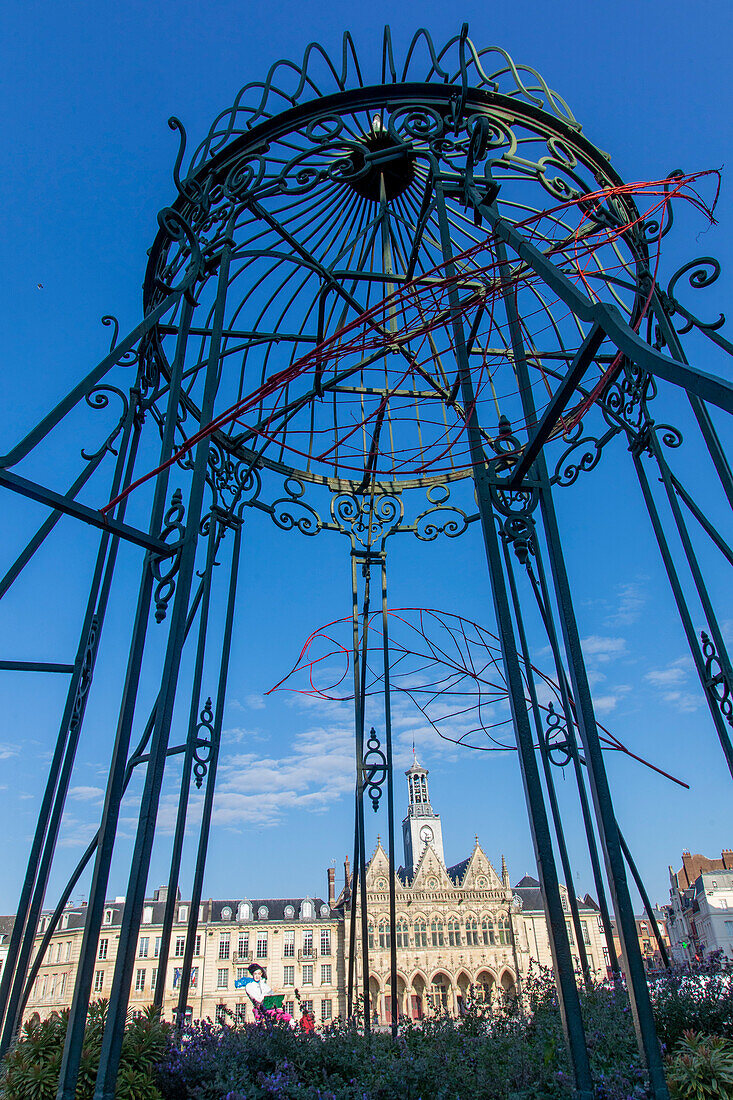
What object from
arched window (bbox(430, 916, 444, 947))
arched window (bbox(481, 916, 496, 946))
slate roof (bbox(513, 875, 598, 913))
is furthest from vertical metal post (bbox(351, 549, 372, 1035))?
slate roof (bbox(513, 875, 598, 913))

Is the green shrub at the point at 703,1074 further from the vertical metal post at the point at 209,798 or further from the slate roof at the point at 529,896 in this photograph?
the slate roof at the point at 529,896

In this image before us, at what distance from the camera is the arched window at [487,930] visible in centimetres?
5003

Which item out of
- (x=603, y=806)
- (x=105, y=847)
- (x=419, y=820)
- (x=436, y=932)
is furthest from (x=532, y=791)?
(x=419, y=820)

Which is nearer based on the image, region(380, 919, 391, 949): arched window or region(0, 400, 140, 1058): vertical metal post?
region(0, 400, 140, 1058): vertical metal post

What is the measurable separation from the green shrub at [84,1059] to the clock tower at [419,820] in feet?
215

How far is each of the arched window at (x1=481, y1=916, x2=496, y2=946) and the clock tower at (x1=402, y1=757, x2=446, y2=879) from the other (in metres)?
13.8

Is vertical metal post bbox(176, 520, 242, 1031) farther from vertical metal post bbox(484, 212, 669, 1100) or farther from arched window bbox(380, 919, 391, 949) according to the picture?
arched window bbox(380, 919, 391, 949)

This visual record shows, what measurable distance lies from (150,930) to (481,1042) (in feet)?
159

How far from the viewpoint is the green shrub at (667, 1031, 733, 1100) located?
2350mm

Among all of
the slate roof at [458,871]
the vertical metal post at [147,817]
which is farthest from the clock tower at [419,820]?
the vertical metal post at [147,817]

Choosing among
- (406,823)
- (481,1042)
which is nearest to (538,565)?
(481,1042)

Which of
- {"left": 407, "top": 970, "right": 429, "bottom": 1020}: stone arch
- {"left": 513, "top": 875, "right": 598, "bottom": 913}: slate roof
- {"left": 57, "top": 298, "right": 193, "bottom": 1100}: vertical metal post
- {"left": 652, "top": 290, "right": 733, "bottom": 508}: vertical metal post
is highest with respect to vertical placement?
{"left": 513, "top": 875, "right": 598, "bottom": 913}: slate roof

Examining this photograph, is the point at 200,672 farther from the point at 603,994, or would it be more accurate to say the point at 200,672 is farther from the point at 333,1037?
the point at 603,994

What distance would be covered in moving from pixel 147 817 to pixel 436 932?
2230 inches
